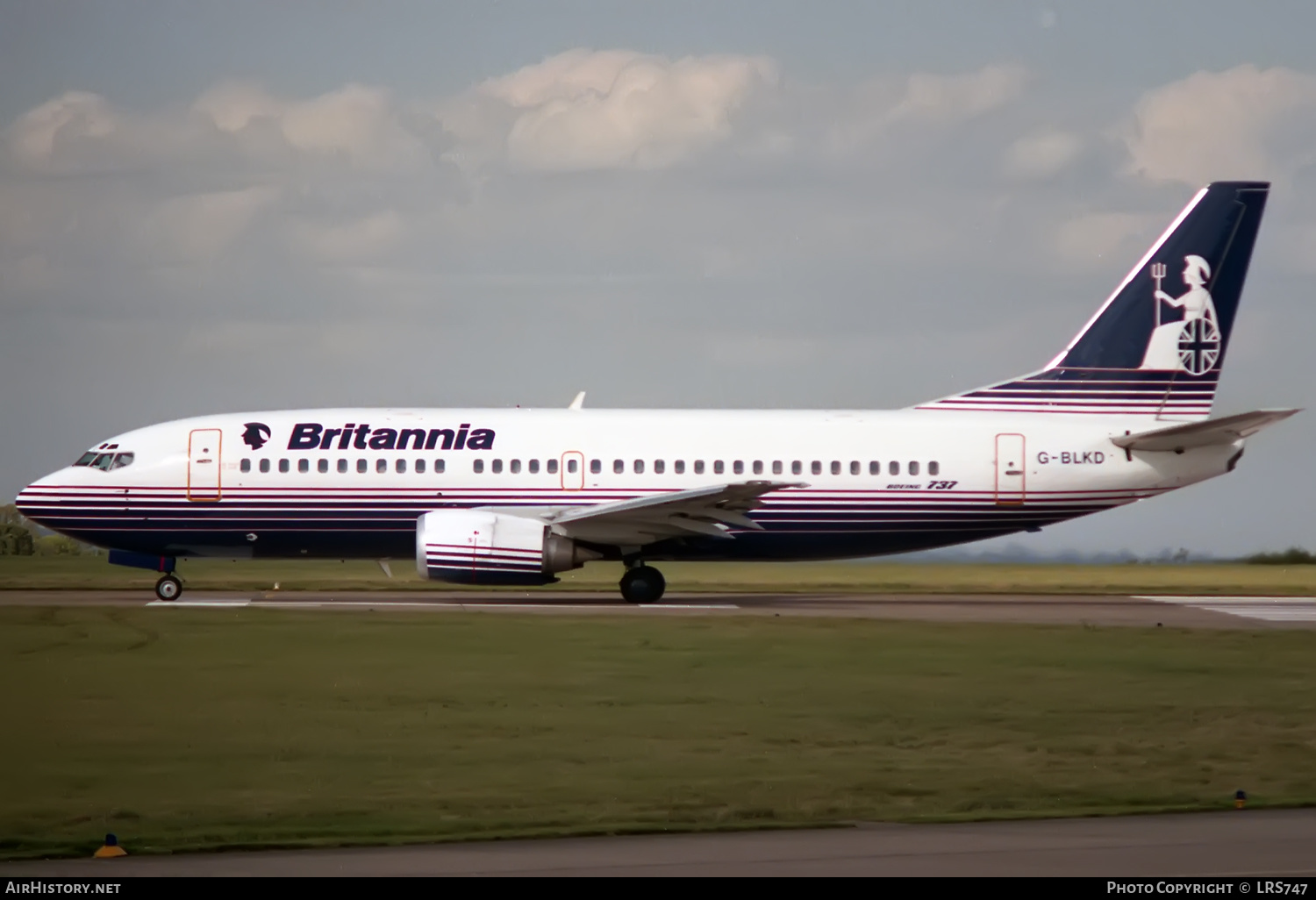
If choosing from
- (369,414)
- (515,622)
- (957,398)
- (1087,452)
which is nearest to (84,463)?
(369,414)

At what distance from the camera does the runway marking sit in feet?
103

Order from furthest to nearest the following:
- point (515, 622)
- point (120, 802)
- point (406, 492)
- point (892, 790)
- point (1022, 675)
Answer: point (406, 492), point (515, 622), point (1022, 675), point (892, 790), point (120, 802)

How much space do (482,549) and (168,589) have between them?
6342 mm

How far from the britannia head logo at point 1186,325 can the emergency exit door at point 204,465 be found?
61.6 ft

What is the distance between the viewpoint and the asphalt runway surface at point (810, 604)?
30.4m

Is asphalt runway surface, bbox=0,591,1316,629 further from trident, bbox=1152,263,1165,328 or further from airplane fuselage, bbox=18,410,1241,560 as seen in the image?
trident, bbox=1152,263,1165,328

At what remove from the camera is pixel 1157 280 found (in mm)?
36156

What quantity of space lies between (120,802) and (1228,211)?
29241 mm

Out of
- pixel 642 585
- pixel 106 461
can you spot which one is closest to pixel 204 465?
pixel 106 461

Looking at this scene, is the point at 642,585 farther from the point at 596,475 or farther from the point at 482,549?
the point at 482,549

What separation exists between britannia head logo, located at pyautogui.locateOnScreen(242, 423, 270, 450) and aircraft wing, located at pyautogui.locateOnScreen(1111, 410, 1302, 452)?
16883 millimetres

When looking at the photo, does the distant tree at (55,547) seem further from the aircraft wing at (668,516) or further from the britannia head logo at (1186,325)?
the britannia head logo at (1186,325)

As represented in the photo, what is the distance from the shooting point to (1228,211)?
36219 millimetres
